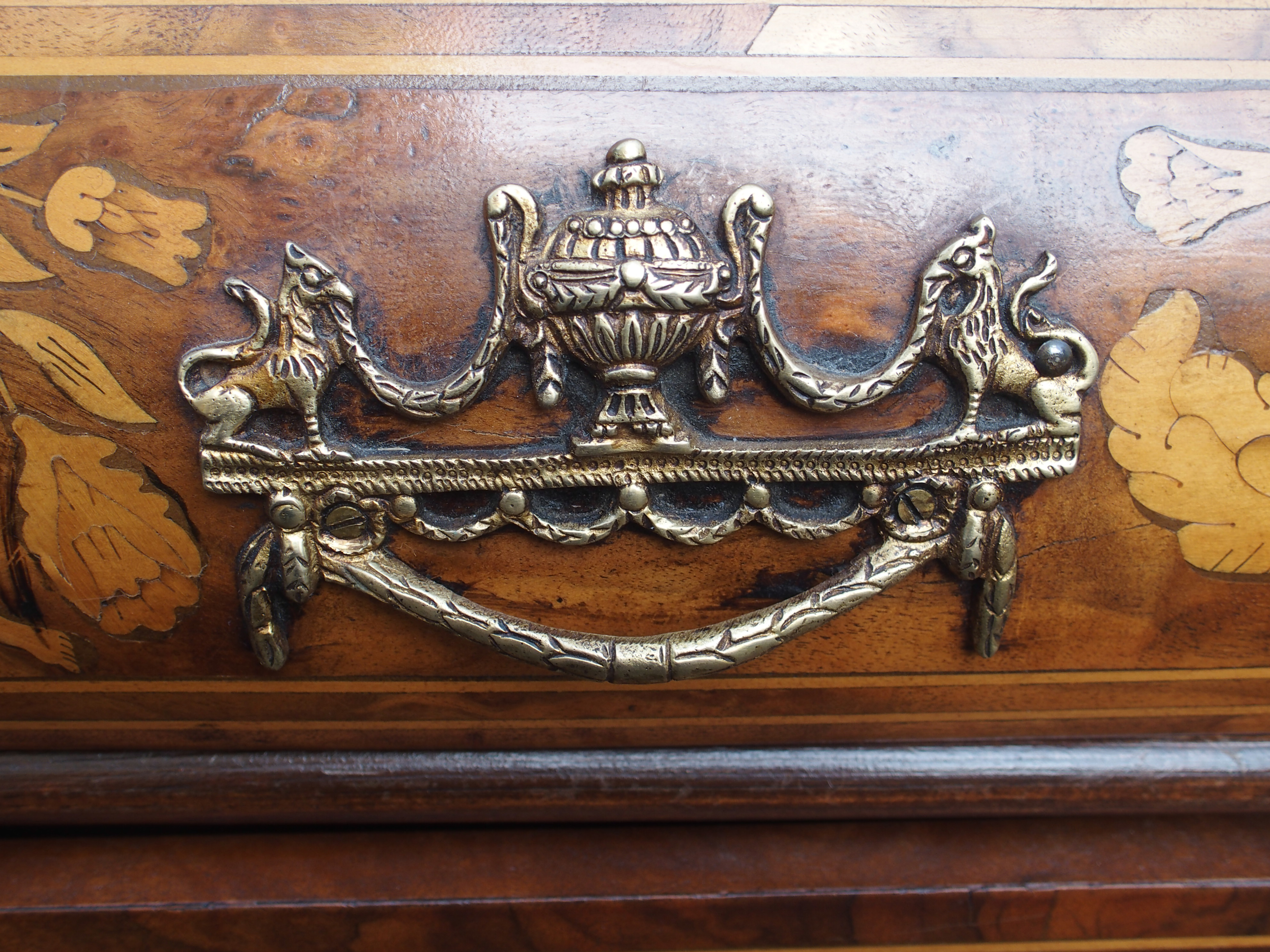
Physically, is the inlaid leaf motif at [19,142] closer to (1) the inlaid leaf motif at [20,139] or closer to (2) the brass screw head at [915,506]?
(1) the inlaid leaf motif at [20,139]

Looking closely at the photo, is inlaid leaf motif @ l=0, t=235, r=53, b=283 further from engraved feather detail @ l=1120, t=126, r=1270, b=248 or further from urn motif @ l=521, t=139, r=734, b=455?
engraved feather detail @ l=1120, t=126, r=1270, b=248

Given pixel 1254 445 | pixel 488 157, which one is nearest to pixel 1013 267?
pixel 1254 445

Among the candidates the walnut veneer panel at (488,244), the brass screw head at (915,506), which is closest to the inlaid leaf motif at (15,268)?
the walnut veneer panel at (488,244)

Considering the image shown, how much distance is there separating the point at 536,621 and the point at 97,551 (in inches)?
10.8

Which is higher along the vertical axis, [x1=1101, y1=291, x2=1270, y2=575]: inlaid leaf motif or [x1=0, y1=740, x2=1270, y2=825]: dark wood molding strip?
[x1=1101, y1=291, x2=1270, y2=575]: inlaid leaf motif

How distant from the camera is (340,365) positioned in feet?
1.76

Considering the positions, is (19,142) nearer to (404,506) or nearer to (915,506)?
(404,506)

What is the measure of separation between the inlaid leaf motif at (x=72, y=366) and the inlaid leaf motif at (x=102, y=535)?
22 mm

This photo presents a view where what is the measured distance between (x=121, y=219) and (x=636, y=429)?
12.5 inches

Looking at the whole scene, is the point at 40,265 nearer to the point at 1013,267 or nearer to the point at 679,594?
the point at 679,594

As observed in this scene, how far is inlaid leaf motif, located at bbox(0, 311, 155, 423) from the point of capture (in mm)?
537

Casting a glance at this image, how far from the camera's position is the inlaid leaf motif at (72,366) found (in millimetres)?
537

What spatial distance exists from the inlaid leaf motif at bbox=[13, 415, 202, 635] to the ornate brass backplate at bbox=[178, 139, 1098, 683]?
0.05 meters

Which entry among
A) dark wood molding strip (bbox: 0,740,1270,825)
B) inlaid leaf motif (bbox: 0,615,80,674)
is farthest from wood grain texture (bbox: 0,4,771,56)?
dark wood molding strip (bbox: 0,740,1270,825)
